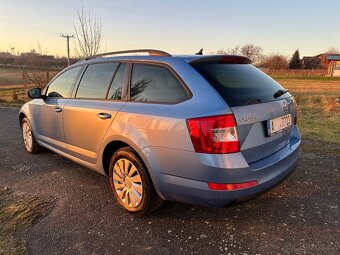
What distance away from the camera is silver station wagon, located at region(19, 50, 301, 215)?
2.27 meters

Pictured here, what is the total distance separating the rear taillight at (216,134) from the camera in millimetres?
2227

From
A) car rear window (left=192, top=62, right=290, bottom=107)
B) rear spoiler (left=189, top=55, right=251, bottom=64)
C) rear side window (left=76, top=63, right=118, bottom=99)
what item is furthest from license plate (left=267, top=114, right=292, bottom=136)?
rear side window (left=76, top=63, right=118, bottom=99)

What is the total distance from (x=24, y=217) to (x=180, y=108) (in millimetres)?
2052

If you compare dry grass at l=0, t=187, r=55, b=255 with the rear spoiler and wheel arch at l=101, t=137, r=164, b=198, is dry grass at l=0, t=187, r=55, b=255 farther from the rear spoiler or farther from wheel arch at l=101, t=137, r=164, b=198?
the rear spoiler

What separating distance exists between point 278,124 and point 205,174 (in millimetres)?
958

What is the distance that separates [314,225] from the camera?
2729mm

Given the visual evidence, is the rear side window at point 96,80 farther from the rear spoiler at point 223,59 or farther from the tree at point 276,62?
the tree at point 276,62

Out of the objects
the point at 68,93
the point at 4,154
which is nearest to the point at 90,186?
the point at 68,93

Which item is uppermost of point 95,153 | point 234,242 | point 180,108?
point 180,108

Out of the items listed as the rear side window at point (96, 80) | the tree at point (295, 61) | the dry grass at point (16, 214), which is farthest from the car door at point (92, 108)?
the tree at point (295, 61)

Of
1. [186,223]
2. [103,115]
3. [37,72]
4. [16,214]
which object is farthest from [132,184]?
[37,72]

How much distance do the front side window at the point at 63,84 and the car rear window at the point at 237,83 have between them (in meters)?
2.08

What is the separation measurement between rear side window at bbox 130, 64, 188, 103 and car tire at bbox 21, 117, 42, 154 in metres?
2.86

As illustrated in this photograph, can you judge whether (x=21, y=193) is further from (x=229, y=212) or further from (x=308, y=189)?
(x=308, y=189)
